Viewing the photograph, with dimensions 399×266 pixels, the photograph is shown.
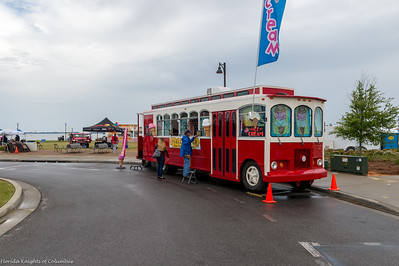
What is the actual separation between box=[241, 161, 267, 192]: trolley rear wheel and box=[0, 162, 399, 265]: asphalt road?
1.25 feet

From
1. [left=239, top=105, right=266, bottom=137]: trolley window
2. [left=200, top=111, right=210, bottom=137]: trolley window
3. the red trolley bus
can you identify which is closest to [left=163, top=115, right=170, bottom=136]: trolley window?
the red trolley bus

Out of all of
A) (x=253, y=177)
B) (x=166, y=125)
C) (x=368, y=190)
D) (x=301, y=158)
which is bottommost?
(x=368, y=190)

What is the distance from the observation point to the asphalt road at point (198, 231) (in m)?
4.66

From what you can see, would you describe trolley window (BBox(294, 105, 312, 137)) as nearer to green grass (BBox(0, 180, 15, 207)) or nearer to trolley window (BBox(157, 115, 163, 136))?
trolley window (BBox(157, 115, 163, 136))

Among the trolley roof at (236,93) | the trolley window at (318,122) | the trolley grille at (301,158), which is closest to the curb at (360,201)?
the trolley grille at (301,158)

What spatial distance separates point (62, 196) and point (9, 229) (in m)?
3.23

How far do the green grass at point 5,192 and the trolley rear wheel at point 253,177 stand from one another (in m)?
6.27

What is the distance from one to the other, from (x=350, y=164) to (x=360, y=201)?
4.96 meters

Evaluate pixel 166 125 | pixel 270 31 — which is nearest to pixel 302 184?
pixel 270 31

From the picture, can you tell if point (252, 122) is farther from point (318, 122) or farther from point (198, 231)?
point (198, 231)

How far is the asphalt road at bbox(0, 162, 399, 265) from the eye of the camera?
15.3 ft

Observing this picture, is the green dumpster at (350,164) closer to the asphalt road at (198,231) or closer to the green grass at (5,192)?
the asphalt road at (198,231)

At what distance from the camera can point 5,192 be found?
8.88 metres

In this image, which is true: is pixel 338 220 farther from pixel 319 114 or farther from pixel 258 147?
pixel 319 114
